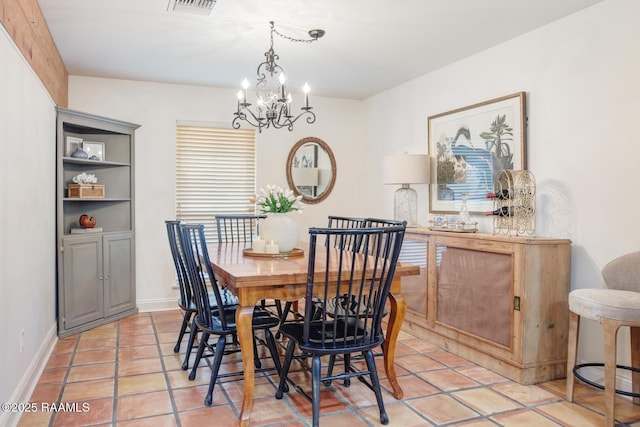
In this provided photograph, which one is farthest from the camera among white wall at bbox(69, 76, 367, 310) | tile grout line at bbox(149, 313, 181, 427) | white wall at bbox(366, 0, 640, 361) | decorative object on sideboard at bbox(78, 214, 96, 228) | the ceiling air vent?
white wall at bbox(69, 76, 367, 310)

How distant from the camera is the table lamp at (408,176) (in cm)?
431

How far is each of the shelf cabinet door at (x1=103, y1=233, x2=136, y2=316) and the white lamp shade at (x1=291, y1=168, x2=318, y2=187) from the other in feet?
6.38

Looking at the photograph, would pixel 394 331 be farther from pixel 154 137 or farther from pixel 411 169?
pixel 154 137

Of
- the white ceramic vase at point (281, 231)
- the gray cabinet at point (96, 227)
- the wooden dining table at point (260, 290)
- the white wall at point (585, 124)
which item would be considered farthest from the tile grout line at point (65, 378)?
the white wall at point (585, 124)

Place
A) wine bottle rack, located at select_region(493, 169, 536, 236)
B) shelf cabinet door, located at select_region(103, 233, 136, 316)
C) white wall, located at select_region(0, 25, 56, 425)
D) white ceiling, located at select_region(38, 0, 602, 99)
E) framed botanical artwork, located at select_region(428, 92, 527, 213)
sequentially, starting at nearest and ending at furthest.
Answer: white wall, located at select_region(0, 25, 56, 425), white ceiling, located at select_region(38, 0, 602, 99), wine bottle rack, located at select_region(493, 169, 536, 236), framed botanical artwork, located at select_region(428, 92, 527, 213), shelf cabinet door, located at select_region(103, 233, 136, 316)

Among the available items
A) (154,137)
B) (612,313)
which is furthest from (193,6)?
(612,313)

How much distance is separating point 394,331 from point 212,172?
3.22 metres

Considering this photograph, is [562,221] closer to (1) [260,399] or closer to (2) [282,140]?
(1) [260,399]

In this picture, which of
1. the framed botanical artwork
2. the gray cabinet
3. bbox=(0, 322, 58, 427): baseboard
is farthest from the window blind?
the framed botanical artwork

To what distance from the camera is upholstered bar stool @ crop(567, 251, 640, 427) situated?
2.34 metres

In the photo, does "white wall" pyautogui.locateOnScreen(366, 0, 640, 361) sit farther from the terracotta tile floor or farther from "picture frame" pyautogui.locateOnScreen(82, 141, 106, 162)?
"picture frame" pyautogui.locateOnScreen(82, 141, 106, 162)

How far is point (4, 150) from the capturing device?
2240 millimetres

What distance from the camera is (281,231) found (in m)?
3.18

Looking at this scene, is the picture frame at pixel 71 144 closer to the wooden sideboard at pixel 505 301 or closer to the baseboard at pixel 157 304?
the baseboard at pixel 157 304
